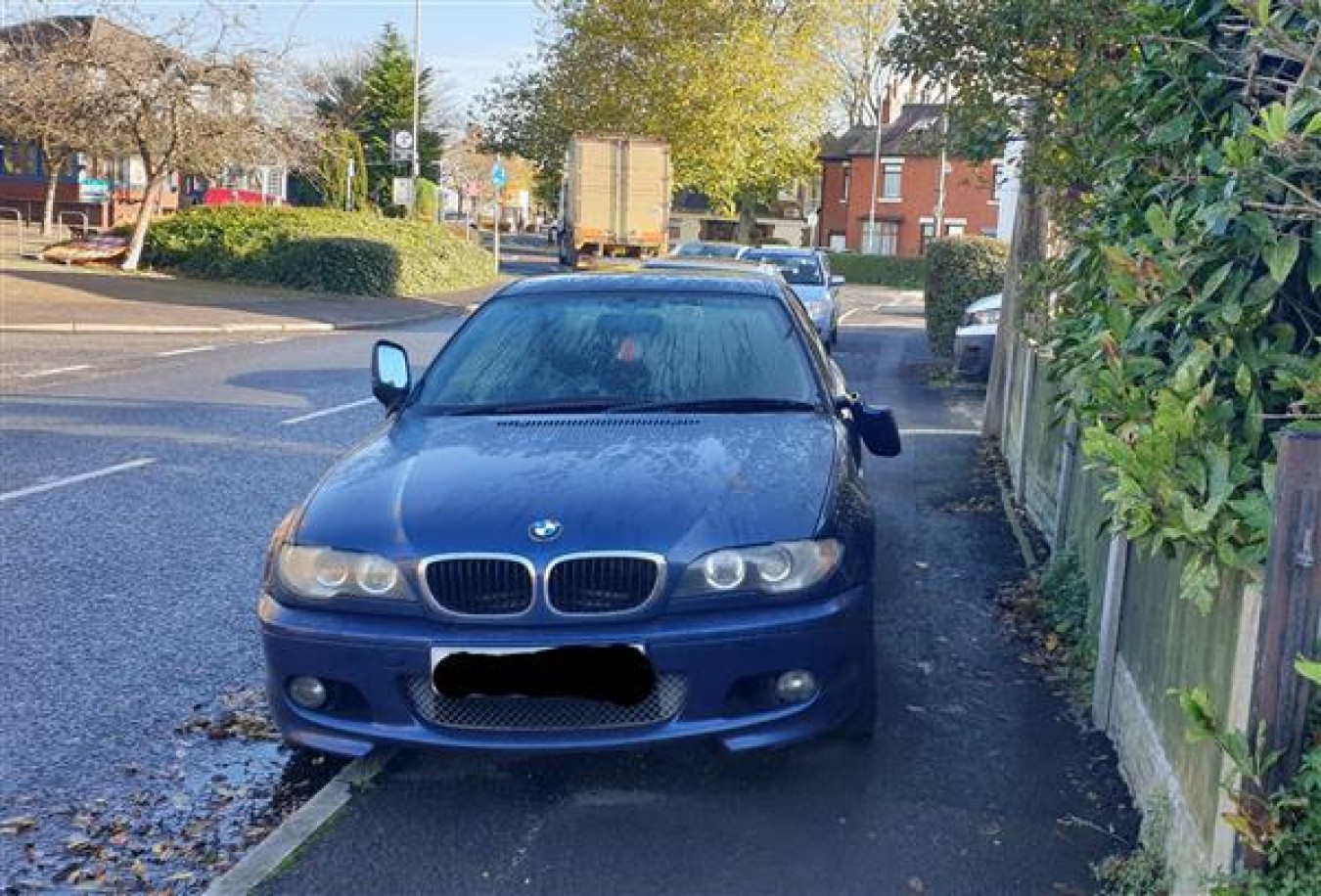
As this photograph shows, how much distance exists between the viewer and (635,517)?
3865 mm

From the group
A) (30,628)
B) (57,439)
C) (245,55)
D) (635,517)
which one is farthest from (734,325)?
(245,55)

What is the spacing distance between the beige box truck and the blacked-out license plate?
26787 mm

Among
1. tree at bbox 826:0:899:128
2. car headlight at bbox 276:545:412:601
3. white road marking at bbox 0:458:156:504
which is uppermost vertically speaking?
tree at bbox 826:0:899:128

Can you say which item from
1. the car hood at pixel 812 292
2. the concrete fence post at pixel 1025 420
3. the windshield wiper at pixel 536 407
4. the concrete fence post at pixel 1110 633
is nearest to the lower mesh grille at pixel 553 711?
the windshield wiper at pixel 536 407

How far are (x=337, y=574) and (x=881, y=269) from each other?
54.6 m

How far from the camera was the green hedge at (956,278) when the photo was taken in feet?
60.1

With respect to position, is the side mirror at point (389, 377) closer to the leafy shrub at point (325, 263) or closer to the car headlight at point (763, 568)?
the car headlight at point (763, 568)

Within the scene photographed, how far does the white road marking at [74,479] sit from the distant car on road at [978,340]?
9.19 m

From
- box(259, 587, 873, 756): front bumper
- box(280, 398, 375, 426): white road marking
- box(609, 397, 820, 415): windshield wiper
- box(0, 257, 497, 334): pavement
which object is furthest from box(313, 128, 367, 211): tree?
box(259, 587, 873, 756): front bumper

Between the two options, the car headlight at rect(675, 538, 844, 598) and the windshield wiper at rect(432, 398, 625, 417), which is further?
the windshield wiper at rect(432, 398, 625, 417)

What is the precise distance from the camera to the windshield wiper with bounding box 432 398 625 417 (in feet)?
16.3

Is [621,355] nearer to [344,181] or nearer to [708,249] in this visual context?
[708,249]

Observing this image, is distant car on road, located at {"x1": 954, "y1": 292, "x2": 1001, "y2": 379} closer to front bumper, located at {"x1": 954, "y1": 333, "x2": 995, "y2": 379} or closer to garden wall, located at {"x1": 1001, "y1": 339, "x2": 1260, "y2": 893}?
front bumper, located at {"x1": 954, "y1": 333, "x2": 995, "y2": 379}

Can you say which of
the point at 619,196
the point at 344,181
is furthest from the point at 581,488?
the point at 344,181
